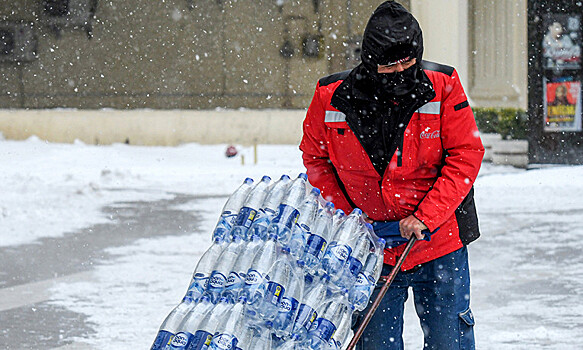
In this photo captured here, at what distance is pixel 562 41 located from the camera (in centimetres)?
1945

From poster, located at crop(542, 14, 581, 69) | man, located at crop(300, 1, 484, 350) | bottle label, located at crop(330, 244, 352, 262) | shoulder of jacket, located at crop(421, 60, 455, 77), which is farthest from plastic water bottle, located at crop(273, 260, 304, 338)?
poster, located at crop(542, 14, 581, 69)

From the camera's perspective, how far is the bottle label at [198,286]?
3.51 meters

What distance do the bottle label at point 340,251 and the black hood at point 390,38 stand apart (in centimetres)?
74

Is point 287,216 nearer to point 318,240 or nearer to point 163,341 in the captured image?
point 318,240

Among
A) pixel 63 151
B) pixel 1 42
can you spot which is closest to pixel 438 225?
pixel 63 151

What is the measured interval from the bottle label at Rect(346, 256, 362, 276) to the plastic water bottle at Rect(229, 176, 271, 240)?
41 centimetres

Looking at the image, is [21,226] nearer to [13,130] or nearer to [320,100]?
[320,100]

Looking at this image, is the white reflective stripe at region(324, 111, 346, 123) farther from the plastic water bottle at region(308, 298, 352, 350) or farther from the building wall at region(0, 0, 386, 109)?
the building wall at region(0, 0, 386, 109)

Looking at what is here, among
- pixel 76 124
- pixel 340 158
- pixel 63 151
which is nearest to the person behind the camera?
pixel 340 158

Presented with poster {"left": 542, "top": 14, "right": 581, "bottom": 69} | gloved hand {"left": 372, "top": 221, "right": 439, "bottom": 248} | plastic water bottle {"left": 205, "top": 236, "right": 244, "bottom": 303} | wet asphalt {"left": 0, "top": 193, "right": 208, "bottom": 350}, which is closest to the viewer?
plastic water bottle {"left": 205, "top": 236, "right": 244, "bottom": 303}

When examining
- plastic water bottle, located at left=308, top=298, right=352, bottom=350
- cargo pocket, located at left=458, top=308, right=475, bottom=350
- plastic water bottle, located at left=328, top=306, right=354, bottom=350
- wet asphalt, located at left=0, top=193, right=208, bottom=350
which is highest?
plastic water bottle, located at left=308, top=298, right=352, bottom=350

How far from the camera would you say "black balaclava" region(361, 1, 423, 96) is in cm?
377

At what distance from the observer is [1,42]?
24.1m

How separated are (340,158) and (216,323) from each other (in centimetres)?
112
